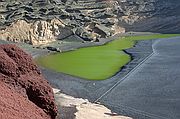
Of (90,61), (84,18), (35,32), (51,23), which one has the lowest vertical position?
(90,61)

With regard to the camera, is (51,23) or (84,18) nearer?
(51,23)

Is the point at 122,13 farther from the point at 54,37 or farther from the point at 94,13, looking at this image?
the point at 54,37

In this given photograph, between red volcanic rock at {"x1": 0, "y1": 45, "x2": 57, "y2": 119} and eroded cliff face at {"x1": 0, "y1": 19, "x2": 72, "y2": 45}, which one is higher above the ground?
red volcanic rock at {"x1": 0, "y1": 45, "x2": 57, "y2": 119}

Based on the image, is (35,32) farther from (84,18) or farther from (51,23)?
(84,18)

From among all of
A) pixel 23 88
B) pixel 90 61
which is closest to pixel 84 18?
pixel 90 61

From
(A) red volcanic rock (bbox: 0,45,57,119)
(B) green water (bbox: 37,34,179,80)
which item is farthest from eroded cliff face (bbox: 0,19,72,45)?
(A) red volcanic rock (bbox: 0,45,57,119)

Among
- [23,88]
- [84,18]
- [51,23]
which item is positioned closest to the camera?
[23,88]

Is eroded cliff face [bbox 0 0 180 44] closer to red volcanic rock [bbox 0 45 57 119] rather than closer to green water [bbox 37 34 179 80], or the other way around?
green water [bbox 37 34 179 80]
